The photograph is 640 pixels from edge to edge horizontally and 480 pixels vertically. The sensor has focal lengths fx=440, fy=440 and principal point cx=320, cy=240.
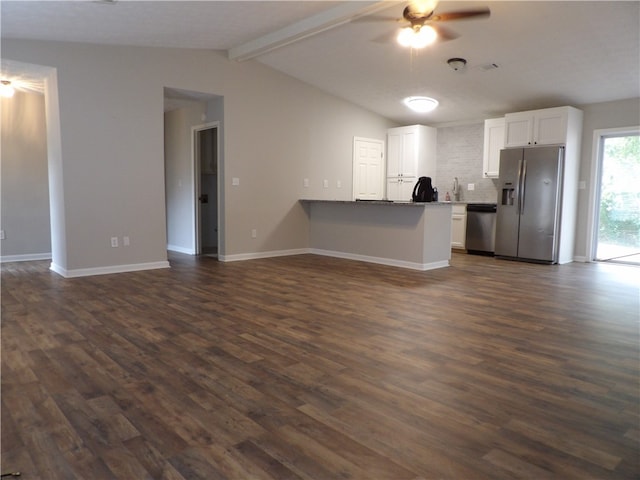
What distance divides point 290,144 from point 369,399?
5.52m

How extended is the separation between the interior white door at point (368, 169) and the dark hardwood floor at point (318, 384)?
4183mm

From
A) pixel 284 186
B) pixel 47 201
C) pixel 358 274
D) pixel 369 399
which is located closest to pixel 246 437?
pixel 369 399

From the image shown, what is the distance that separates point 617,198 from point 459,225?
238cm

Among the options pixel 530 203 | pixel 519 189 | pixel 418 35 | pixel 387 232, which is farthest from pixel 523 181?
pixel 418 35

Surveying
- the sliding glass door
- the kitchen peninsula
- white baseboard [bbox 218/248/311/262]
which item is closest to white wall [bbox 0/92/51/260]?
white baseboard [bbox 218/248/311/262]

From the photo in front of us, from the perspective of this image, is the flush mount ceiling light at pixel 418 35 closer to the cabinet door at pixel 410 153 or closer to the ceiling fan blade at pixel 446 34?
the ceiling fan blade at pixel 446 34

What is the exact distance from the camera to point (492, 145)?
7.45m

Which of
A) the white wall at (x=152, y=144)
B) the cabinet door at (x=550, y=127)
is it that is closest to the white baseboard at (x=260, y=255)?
the white wall at (x=152, y=144)

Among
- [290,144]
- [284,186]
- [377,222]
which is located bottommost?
[377,222]

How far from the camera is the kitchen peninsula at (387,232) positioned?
19.1ft

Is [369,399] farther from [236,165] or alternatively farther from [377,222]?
[236,165]

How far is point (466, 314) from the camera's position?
12.1 ft

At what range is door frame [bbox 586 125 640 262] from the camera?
6.59 metres

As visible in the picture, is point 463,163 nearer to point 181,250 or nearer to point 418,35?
→ point 418,35
